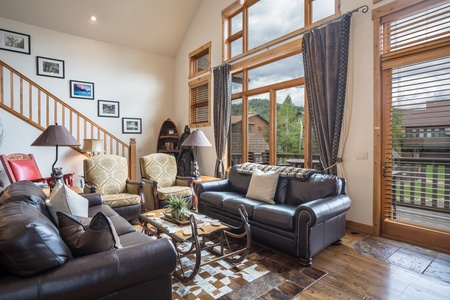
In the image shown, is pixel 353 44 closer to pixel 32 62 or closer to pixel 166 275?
pixel 166 275

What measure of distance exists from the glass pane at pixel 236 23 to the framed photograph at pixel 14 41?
15.0 ft

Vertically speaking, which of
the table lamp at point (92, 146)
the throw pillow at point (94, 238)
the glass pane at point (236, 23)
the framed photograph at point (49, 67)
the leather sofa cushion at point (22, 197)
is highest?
the glass pane at point (236, 23)

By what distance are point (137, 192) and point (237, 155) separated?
8.06 ft

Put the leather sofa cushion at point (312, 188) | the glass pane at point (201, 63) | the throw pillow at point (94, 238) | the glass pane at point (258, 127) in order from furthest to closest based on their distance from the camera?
the glass pane at point (201, 63) → the glass pane at point (258, 127) → the leather sofa cushion at point (312, 188) → the throw pillow at point (94, 238)

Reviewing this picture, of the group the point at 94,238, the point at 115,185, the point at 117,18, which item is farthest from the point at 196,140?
the point at 117,18

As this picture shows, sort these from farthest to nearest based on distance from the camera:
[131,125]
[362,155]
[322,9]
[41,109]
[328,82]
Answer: [131,125]
[41,109]
[322,9]
[328,82]
[362,155]

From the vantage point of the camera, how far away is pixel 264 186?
357 centimetres

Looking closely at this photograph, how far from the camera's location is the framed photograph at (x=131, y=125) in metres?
6.82

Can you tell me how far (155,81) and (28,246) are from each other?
674cm

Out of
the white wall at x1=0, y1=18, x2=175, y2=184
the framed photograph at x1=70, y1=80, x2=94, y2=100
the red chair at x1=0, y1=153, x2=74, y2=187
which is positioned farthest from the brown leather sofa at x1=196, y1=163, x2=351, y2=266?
the framed photograph at x1=70, y1=80, x2=94, y2=100

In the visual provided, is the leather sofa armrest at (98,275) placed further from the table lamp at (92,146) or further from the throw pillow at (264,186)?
the table lamp at (92,146)

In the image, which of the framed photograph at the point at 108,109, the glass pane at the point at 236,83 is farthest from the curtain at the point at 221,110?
the framed photograph at the point at 108,109

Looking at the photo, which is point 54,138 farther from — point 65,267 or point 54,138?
point 65,267

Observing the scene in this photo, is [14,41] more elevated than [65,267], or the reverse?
[14,41]
